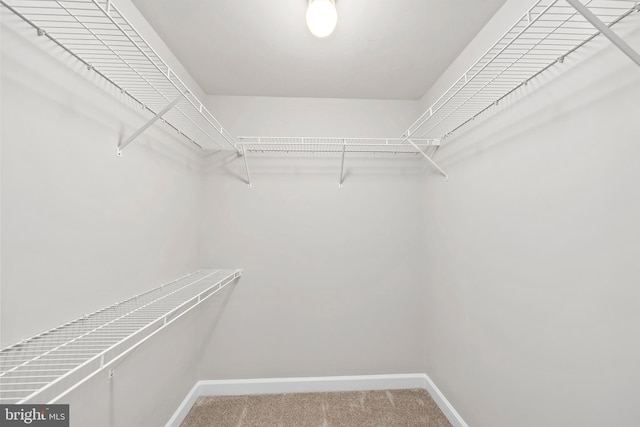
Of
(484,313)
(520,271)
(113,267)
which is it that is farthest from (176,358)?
(520,271)

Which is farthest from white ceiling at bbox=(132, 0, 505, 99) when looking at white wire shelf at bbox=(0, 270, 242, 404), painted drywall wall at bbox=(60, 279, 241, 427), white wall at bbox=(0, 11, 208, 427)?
painted drywall wall at bbox=(60, 279, 241, 427)

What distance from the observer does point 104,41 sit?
0.97 metres

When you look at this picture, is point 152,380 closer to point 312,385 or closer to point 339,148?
point 312,385

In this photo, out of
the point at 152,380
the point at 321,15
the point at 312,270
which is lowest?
the point at 152,380

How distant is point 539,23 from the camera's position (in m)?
1.06

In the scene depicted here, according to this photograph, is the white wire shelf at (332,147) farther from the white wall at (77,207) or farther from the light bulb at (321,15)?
the light bulb at (321,15)

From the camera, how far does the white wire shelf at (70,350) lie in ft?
2.15

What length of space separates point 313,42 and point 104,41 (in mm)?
985

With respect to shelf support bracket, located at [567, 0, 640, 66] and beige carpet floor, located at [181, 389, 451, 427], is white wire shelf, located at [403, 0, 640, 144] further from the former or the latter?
beige carpet floor, located at [181, 389, 451, 427]

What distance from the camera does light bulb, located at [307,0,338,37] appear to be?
3.61 feet

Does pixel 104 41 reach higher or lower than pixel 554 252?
higher

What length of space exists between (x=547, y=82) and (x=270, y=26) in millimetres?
1296

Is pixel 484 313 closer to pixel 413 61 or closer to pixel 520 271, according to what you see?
pixel 520 271

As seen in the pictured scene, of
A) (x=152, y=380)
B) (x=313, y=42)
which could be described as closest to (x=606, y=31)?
(x=313, y=42)
